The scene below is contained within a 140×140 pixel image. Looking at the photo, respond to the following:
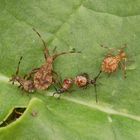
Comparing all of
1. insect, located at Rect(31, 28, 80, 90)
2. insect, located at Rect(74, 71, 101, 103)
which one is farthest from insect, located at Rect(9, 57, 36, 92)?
insect, located at Rect(74, 71, 101, 103)

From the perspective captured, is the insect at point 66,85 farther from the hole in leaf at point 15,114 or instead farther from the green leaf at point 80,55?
the hole in leaf at point 15,114

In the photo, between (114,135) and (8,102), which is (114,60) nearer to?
(114,135)

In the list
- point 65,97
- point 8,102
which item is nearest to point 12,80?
point 8,102

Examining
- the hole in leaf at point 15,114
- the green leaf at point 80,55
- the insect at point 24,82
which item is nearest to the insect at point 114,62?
the green leaf at point 80,55

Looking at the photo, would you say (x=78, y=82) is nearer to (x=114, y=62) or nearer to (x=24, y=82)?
(x=114, y=62)

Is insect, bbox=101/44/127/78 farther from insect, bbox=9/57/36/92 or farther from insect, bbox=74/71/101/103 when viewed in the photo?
insect, bbox=9/57/36/92

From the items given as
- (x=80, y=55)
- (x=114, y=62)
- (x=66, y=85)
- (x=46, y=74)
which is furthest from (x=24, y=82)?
(x=114, y=62)
